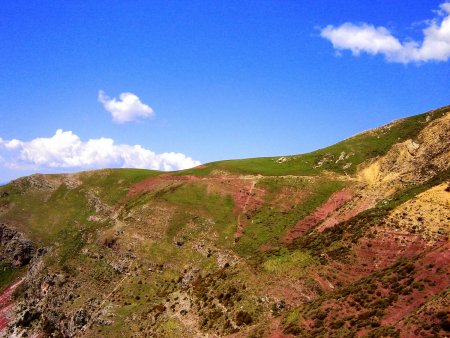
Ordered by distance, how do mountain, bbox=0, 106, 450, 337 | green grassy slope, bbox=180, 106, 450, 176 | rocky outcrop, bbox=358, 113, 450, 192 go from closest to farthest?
1. mountain, bbox=0, 106, 450, 337
2. rocky outcrop, bbox=358, 113, 450, 192
3. green grassy slope, bbox=180, 106, 450, 176

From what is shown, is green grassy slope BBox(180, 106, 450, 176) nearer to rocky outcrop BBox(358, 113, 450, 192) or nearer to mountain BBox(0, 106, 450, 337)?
mountain BBox(0, 106, 450, 337)

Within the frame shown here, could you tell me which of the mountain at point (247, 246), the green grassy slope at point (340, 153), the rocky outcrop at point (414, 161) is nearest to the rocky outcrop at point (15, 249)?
the mountain at point (247, 246)

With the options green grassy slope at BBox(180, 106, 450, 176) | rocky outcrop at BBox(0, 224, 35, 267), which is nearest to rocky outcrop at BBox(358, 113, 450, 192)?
green grassy slope at BBox(180, 106, 450, 176)

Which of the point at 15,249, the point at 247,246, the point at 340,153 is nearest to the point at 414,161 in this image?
the point at 340,153

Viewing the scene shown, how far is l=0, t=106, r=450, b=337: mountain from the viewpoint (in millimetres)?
43812

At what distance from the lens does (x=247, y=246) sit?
7444 cm

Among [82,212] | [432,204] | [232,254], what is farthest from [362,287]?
[82,212]

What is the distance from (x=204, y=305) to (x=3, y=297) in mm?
67598

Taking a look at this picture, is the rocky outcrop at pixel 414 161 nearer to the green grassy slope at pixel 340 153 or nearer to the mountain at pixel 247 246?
the mountain at pixel 247 246

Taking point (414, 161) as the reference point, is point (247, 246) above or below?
below

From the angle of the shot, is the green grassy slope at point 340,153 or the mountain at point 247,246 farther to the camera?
the green grassy slope at point 340,153

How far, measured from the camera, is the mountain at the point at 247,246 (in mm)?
43812

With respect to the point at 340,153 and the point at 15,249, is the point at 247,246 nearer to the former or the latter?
the point at 340,153

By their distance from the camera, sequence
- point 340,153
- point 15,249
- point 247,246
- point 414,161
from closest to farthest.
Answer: point 247,246 < point 414,161 < point 340,153 < point 15,249
